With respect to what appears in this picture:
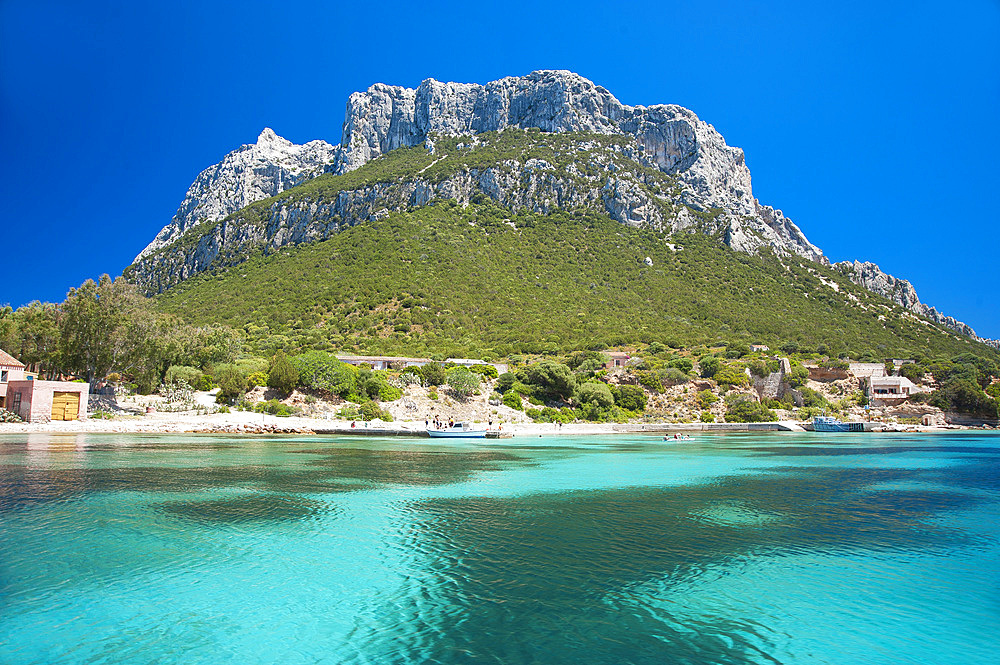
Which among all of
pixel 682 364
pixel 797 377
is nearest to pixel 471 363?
pixel 682 364

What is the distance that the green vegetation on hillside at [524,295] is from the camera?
6281cm

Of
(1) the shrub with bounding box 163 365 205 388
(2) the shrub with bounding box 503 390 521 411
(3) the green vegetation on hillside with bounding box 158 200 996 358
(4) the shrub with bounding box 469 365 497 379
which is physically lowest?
(2) the shrub with bounding box 503 390 521 411

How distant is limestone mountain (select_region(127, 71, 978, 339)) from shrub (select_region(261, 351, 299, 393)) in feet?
163

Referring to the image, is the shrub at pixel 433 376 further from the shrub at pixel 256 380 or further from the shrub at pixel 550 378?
the shrub at pixel 256 380

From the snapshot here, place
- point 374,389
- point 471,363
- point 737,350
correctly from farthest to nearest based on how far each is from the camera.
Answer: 1. point 737,350
2. point 471,363
3. point 374,389

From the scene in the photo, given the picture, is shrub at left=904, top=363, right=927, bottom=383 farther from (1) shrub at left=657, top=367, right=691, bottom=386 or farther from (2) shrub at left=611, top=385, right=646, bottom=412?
(2) shrub at left=611, top=385, right=646, bottom=412

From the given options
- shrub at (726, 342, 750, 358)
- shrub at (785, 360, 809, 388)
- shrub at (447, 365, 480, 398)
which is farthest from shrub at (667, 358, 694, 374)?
shrub at (447, 365, 480, 398)

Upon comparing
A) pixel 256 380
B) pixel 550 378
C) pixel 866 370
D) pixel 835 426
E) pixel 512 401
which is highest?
pixel 866 370

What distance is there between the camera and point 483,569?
8.06 m

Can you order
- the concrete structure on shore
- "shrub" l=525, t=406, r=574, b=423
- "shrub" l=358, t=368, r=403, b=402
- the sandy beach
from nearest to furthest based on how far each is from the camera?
1. the concrete structure on shore
2. the sandy beach
3. "shrub" l=358, t=368, r=403, b=402
4. "shrub" l=525, t=406, r=574, b=423

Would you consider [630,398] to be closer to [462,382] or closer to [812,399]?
[462,382]

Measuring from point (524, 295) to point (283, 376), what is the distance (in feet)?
123

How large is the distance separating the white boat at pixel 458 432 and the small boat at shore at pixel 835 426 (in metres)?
32.1

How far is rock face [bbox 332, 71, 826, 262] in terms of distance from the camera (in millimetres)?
107000
